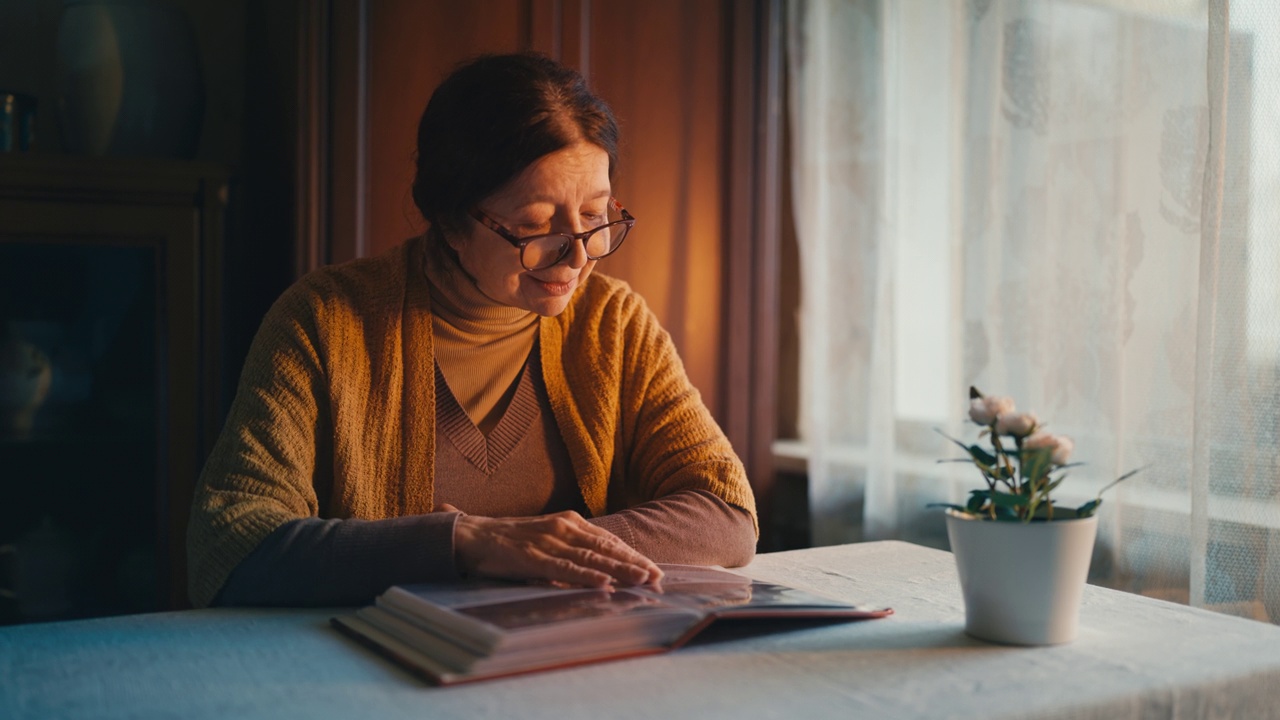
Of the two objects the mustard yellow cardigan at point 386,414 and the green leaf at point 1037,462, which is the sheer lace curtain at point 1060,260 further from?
the green leaf at point 1037,462

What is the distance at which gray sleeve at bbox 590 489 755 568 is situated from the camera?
4.03 ft

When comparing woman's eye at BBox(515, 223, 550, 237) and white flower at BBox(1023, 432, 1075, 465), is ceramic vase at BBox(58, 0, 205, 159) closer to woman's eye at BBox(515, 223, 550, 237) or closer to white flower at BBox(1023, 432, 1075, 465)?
woman's eye at BBox(515, 223, 550, 237)

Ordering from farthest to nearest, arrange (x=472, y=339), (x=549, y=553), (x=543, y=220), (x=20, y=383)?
1. (x=20, y=383)
2. (x=472, y=339)
3. (x=543, y=220)
4. (x=549, y=553)

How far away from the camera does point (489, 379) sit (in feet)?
4.94

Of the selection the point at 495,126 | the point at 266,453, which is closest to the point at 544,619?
the point at 266,453

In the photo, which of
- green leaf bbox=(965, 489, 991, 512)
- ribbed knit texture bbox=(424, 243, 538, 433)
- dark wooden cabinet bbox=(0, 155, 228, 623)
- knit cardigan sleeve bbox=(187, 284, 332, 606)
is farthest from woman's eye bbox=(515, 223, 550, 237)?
dark wooden cabinet bbox=(0, 155, 228, 623)

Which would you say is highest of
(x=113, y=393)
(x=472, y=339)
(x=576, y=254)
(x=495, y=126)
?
(x=495, y=126)

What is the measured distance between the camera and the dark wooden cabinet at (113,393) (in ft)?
6.37

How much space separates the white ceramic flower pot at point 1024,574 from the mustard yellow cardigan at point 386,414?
45 cm

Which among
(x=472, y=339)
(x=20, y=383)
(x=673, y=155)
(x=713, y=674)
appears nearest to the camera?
(x=713, y=674)

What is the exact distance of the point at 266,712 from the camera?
0.73m

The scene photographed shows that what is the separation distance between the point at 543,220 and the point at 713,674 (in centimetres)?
72

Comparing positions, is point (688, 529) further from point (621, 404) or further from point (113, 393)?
point (113, 393)

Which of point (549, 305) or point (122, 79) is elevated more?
point (122, 79)
